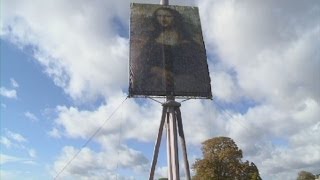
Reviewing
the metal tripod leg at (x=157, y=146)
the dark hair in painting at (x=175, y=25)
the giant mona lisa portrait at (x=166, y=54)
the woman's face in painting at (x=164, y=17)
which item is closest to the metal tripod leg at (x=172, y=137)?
the metal tripod leg at (x=157, y=146)

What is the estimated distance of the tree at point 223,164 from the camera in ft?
133

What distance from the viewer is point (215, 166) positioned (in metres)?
41.6

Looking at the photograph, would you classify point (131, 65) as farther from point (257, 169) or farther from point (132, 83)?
point (257, 169)

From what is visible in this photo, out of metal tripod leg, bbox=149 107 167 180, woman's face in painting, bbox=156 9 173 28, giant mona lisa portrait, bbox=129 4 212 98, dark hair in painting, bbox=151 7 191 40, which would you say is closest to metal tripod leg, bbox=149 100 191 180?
metal tripod leg, bbox=149 107 167 180

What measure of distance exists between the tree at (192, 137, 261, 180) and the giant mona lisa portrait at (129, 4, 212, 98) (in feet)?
52.3

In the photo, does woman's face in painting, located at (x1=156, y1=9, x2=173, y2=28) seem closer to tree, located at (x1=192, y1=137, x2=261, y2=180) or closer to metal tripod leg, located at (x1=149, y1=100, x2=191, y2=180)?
metal tripod leg, located at (x1=149, y1=100, x2=191, y2=180)

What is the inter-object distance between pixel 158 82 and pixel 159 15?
539 cm

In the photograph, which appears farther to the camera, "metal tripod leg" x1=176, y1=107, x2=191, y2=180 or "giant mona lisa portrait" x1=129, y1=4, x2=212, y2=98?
"giant mona lisa portrait" x1=129, y1=4, x2=212, y2=98

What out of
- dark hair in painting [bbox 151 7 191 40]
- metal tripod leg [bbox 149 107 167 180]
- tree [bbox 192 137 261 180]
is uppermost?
dark hair in painting [bbox 151 7 191 40]

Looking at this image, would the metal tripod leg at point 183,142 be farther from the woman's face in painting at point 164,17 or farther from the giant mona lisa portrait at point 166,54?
the woman's face in painting at point 164,17

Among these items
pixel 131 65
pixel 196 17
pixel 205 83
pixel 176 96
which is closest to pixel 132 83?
pixel 131 65

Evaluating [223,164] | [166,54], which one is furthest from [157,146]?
[223,164]

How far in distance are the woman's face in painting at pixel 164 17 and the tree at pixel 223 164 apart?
17.5m

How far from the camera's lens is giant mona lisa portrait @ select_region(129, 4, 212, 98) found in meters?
27.0
